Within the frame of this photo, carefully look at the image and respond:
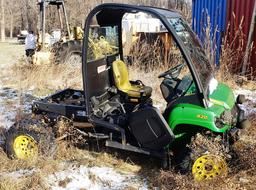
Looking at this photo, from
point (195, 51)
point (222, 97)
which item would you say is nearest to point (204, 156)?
point (222, 97)

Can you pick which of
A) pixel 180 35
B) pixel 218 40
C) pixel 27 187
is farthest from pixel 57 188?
Result: pixel 218 40

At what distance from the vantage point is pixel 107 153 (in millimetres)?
4609

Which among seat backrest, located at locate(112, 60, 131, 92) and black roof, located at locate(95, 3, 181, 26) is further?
seat backrest, located at locate(112, 60, 131, 92)

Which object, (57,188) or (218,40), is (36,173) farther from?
(218,40)

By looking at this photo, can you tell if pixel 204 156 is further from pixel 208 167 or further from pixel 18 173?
pixel 18 173

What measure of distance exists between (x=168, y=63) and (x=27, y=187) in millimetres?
5910

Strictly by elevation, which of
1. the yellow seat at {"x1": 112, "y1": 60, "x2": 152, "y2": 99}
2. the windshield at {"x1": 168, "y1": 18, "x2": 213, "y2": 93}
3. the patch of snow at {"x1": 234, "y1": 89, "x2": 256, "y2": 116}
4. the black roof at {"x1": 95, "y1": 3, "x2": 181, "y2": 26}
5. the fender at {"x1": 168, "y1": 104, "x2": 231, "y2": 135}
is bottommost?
the patch of snow at {"x1": 234, "y1": 89, "x2": 256, "y2": 116}

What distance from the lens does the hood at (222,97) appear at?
12.3ft

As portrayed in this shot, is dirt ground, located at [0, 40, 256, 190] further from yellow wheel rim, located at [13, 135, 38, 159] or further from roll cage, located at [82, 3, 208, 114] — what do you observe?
roll cage, located at [82, 3, 208, 114]

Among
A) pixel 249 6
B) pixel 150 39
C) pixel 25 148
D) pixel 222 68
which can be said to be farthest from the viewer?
pixel 150 39

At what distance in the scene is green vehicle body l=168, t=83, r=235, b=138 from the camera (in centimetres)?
361

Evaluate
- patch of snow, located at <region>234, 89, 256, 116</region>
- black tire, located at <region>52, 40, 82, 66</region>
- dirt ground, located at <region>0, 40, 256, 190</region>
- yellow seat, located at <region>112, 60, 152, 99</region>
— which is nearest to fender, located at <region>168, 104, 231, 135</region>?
dirt ground, located at <region>0, 40, 256, 190</region>

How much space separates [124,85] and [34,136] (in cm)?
136

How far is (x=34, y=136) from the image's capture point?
4.31 metres
